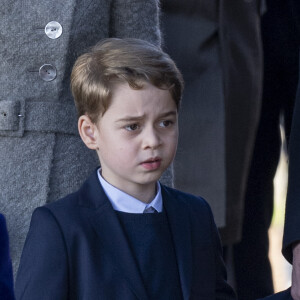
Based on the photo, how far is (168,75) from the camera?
2.17 metres

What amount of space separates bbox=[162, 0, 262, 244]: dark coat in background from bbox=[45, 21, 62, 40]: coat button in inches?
30.9

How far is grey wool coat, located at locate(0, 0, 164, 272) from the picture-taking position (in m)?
2.41

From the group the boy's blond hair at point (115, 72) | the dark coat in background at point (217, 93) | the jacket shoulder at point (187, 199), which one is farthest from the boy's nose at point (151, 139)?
the dark coat in background at point (217, 93)

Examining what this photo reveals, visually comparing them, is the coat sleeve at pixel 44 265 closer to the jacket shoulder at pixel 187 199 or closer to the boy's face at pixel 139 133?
the boy's face at pixel 139 133

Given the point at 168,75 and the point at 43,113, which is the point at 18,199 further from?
the point at 168,75

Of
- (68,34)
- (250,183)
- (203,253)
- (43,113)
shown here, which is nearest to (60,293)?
(203,253)

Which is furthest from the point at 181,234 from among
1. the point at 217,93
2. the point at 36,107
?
the point at 217,93

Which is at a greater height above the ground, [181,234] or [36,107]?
[36,107]

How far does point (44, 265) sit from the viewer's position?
206 cm

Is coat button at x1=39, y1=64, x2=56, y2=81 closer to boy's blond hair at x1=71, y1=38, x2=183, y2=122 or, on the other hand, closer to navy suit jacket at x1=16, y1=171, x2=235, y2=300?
boy's blond hair at x1=71, y1=38, x2=183, y2=122

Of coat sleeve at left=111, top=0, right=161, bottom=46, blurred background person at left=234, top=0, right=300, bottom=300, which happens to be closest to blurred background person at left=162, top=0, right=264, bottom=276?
blurred background person at left=234, top=0, right=300, bottom=300

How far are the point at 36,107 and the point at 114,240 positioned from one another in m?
0.47

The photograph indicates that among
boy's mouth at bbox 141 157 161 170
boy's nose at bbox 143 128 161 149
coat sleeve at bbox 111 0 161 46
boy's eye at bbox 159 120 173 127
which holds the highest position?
coat sleeve at bbox 111 0 161 46

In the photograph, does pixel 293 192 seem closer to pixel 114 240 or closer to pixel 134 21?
pixel 114 240
